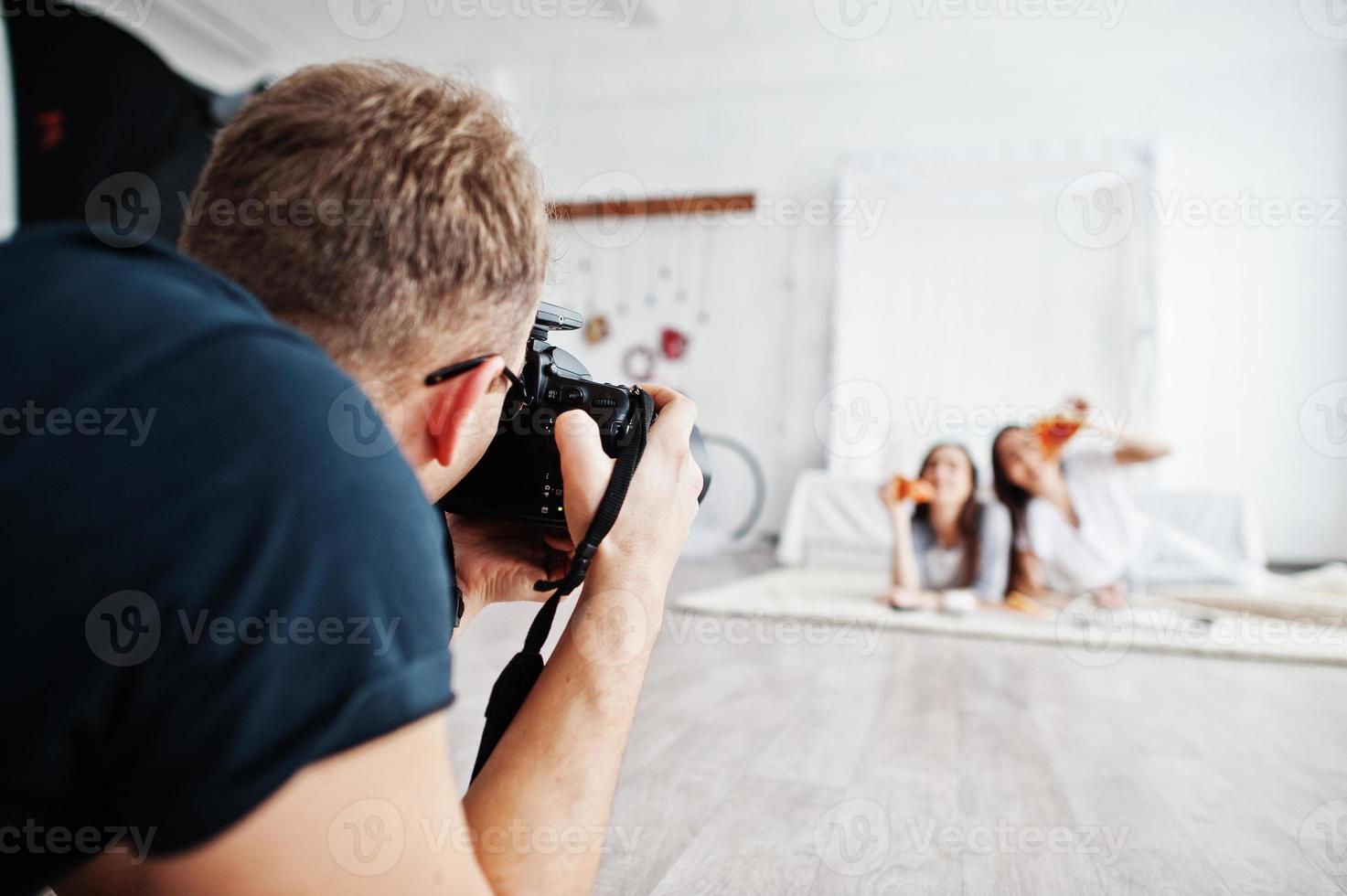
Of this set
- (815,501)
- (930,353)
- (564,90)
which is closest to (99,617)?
(815,501)

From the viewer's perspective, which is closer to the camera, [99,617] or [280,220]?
[99,617]

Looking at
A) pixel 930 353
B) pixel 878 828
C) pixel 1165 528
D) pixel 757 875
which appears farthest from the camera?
pixel 930 353

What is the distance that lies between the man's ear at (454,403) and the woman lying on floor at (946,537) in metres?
2.45

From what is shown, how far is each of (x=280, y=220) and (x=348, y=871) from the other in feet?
1.06

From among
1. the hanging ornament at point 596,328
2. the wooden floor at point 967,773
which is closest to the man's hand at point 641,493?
the wooden floor at point 967,773

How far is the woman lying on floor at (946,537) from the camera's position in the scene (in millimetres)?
2859

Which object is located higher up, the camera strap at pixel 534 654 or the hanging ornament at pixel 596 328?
the hanging ornament at pixel 596 328

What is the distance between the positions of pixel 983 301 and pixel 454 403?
4986 millimetres

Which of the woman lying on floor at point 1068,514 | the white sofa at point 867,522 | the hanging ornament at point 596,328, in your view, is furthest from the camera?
the hanging ornament at point 596,328

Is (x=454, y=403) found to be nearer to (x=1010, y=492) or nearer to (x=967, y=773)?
(x=967, y=773)

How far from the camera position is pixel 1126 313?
4.91 meters

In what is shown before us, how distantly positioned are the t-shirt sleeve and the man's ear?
0.53ft

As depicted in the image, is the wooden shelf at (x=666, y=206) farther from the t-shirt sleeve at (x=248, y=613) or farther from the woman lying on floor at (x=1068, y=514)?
the t-shirt sleeve at (x=248, y=613)

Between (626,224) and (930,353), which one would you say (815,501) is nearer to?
(930,353)
